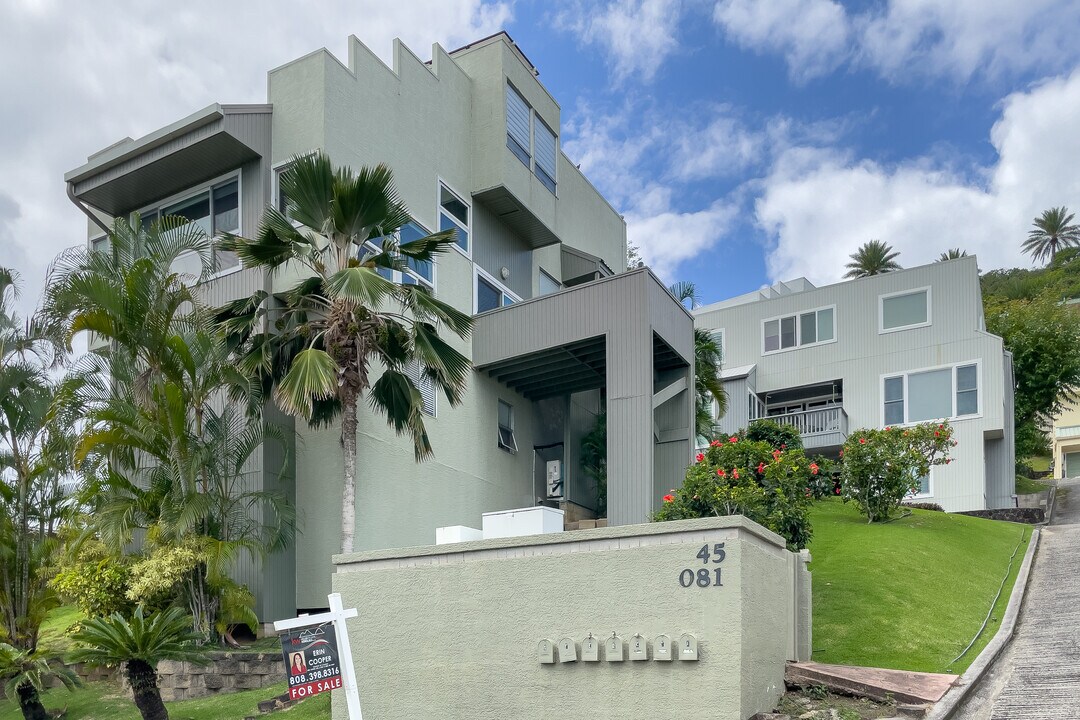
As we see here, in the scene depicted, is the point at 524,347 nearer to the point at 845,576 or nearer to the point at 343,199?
the point at 343,199

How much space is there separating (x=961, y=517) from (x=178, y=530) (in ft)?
57.6

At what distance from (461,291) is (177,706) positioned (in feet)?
31.1

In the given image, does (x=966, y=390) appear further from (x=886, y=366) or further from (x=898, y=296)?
(x=898, y=296)

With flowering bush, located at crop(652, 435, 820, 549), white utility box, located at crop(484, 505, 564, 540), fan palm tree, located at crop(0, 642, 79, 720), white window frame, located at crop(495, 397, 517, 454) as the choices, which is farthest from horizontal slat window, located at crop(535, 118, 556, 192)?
fan palm tree, located at crop(0, 642, 79, 720)

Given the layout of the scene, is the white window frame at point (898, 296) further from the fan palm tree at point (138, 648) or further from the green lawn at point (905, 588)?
the fan palm tree at point (138, 648)

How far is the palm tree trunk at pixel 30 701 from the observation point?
45.9 ft

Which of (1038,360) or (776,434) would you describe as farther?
(1038,360)

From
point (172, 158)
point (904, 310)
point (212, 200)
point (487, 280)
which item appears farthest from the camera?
point (904, 310)

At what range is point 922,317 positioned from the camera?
101 ft

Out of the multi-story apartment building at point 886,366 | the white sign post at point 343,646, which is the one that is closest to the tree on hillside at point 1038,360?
the multi-story apartment building at point 886,366

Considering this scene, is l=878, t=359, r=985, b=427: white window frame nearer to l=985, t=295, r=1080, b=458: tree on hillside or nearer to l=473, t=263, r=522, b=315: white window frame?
l=985, t=295, r=1080, b=458: tree on hillside

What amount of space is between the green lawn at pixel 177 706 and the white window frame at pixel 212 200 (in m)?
6.81

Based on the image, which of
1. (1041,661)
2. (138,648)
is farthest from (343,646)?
(1041,661)

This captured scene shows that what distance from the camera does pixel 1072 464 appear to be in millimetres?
51875
